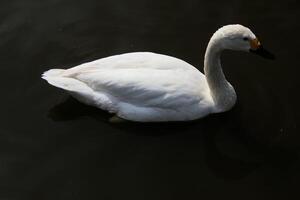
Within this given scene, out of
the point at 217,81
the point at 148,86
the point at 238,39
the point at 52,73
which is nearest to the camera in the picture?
the point at 238,39

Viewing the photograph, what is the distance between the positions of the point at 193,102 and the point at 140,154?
74cm

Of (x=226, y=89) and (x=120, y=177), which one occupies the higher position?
(x=226, y=89)

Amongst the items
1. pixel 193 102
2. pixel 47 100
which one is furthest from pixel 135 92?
pixel 47 100

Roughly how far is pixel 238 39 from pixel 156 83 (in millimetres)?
901

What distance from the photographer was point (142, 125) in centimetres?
663

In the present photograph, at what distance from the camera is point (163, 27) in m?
7.80

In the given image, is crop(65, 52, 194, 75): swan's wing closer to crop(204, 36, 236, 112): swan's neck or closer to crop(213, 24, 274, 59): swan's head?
crop(204, 36, 236, 112): swan's neck

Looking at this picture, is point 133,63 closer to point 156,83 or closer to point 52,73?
point 156,83

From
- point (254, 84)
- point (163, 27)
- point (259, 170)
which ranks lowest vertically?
point (259, 170)

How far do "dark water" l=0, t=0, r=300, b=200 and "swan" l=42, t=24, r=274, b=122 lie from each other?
0.20 m

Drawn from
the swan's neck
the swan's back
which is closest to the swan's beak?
the swan's neck

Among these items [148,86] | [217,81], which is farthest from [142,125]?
[217,81]

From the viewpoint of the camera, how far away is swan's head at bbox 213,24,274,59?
20.5 feet

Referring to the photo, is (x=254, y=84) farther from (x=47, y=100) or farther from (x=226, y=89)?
(x=47, y=100)
